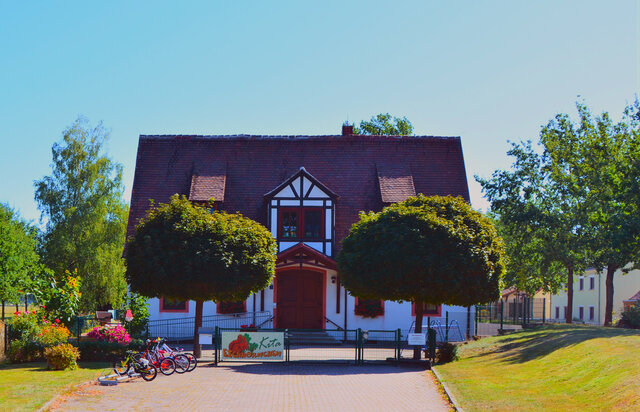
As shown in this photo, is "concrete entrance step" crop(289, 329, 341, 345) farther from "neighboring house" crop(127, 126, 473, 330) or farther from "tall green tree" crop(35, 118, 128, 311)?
"tall green tree" crop(35, 118, 128, 311)

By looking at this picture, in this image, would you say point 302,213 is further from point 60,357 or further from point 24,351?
point 60,357

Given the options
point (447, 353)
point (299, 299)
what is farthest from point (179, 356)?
point (299, 299)

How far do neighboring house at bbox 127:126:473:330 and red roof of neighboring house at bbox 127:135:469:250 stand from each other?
0.16 ft

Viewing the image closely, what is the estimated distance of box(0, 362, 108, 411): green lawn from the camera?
48.7 ft

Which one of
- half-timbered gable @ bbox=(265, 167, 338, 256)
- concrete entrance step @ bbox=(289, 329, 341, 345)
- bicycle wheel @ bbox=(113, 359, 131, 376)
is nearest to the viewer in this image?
bicycle wheel @ bbox=(113, 359, 131, 376)

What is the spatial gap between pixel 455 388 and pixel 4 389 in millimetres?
10695

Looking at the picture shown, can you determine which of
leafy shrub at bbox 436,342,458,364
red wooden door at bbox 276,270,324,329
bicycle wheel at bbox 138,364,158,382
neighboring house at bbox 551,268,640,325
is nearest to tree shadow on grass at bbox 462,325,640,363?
leafy shrub at bbox 436,342,458,364

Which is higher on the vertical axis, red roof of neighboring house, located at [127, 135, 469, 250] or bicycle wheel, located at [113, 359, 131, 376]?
red roof of neighboring house, located at [127, 135, 469, 250]

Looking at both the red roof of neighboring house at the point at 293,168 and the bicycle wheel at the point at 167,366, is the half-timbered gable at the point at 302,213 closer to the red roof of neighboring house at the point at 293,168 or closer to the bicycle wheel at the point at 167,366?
the red roof of neighboring house at the point at 293,168

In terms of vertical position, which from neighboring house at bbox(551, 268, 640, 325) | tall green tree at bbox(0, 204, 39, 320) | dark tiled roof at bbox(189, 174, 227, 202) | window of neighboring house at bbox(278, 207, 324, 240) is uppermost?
dark tiled roof at bbox(189, 174, 227, 202)

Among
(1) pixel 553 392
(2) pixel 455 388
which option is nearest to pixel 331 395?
(2) pixel 455 388

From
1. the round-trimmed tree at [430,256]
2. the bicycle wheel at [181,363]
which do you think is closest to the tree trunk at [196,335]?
the bicycle wheel at [181,363]

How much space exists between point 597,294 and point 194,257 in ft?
163

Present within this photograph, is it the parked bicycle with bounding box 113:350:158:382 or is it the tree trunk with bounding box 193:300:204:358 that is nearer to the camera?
the parked bicycle with bounding box 113:350:158:382
